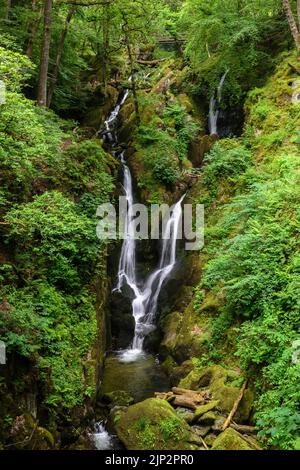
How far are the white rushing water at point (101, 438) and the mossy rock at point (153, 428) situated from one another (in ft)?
1.11

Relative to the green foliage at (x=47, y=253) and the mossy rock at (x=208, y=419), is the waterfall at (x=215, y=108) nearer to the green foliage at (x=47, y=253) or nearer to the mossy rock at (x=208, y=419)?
the green foliage at (x=47, y=253)

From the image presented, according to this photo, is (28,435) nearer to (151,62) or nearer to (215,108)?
(215,108)

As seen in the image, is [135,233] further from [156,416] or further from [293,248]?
[156,416]

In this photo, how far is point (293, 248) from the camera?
8.34 meters

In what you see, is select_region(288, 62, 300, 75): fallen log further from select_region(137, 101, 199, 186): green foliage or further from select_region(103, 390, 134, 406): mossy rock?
select_region(103, 390, 134, 406): mossy rock

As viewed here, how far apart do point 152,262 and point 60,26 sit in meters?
→ 10.5

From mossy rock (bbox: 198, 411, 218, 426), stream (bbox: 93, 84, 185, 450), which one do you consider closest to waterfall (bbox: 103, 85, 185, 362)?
stream (bbox: 93, 84, 185, 450)

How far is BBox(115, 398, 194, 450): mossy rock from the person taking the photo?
6742mm

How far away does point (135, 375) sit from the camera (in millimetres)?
10227

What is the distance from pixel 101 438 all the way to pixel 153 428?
1.35 metres

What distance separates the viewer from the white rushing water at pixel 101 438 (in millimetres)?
7422

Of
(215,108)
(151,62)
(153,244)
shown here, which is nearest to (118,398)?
(153,244)
